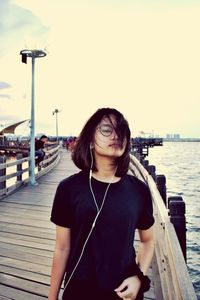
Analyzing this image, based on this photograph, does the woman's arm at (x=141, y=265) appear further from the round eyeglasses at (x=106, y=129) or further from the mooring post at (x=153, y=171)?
the mooring post at (x=153, y=171)

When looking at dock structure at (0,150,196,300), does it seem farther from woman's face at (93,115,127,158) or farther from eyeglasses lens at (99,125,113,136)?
eyeglasses lens at (99,125,113,136)

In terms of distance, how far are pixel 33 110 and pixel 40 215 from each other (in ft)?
A: 15.0

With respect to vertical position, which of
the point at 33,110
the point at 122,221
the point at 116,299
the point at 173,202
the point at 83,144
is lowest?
the point at 116,299

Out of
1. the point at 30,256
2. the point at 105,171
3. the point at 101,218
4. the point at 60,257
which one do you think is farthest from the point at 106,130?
the point at 30,256

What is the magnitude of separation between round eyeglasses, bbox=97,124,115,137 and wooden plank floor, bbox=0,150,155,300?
2317 mm

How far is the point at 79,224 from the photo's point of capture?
5.32 feet

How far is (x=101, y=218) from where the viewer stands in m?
1.57

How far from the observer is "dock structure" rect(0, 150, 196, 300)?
3256 mm

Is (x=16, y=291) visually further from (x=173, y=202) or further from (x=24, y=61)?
(x=24, y=61)

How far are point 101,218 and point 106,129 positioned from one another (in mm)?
490

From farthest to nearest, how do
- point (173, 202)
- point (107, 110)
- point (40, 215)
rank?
point (40, 215) → point (173, 202) → point (107, 110)

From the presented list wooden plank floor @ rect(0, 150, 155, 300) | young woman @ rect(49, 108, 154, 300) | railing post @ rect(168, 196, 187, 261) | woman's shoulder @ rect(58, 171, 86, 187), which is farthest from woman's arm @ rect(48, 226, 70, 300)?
wooden plank floor @ rect(0, 150, 155, 300)

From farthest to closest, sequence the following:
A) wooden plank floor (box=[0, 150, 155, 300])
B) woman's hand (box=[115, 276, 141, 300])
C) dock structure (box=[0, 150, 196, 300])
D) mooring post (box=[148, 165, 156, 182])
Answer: mooring post (box=[148, 165, 156, 182]) → wooden plank floor (box=[0, 150, 155, 300]) → dock structure (box=[0, 150, 196, 300]) → woman's hand (box=[115, 276, 141, 300])

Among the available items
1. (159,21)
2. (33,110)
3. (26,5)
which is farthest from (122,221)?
(159,21)
